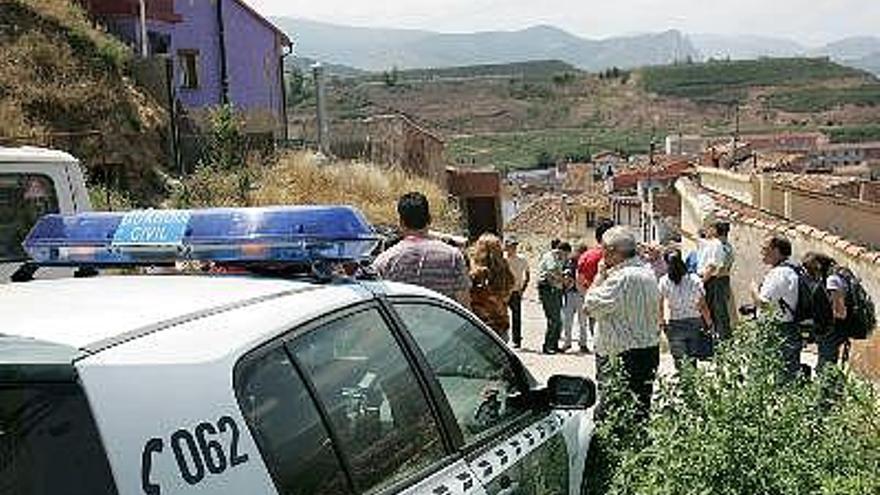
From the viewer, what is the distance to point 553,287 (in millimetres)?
13297

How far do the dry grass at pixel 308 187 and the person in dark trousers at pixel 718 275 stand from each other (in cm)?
886

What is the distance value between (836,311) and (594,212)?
59.1m

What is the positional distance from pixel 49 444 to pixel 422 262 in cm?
410

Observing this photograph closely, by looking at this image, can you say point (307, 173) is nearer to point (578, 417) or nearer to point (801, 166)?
point (578, 417)

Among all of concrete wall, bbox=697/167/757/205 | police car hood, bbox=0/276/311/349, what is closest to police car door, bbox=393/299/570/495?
police car hood, bbox=0/276/311/349

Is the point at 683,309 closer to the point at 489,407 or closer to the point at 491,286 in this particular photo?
the point at 491,286

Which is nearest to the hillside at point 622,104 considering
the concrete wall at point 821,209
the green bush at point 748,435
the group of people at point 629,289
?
the concrete wall at point 821,209

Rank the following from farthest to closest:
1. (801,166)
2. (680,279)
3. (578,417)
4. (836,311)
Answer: (801,166)
(680,279)
(836,311)
(578,417)

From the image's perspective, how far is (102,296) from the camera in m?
2.88

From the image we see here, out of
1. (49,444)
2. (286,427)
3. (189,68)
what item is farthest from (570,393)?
(189,68)

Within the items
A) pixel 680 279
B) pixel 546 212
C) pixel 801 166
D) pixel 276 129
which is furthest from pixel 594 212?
pixel 680 279

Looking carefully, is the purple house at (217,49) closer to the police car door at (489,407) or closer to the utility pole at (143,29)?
the utility pole at (143,29)

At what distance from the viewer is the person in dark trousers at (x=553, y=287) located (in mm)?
13266

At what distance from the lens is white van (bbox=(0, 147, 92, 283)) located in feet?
23.0
